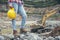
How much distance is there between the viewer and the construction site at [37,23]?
9390 millimetres

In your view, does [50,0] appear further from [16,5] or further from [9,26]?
[16,5]

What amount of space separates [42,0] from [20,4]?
4.42 metres

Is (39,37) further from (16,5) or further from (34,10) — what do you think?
(34,10)

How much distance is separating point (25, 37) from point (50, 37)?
677mm

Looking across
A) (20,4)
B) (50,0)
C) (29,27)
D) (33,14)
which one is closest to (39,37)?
(20,4)

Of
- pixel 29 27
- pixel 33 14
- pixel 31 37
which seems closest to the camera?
pixel 31 37

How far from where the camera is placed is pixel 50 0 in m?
13.8

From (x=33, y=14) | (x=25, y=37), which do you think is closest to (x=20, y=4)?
(x=25, y=37)

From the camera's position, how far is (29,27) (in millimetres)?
11062

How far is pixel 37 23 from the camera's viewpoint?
11031 millimetres

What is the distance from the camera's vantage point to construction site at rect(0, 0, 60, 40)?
939 centimetres

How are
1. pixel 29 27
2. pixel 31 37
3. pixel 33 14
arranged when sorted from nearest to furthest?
pixel 31 37, pixel 29 27, pixel 33 14

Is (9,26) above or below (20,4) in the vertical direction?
below

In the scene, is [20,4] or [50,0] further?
[50,0]
